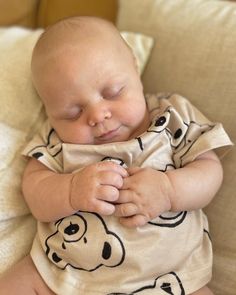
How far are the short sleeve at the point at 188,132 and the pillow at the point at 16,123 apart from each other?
19 centimetres

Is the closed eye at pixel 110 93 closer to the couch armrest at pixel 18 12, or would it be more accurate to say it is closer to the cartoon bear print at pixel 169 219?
the cartoon bear print at pixel 169 219

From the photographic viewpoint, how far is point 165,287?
89 cm

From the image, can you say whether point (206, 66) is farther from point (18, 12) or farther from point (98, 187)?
point (18, 12)

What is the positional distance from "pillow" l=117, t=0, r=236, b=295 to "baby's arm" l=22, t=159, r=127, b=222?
257mm

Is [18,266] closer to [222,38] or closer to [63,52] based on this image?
[63,52]

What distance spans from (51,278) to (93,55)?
45 centimetres

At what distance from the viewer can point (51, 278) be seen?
926 mm

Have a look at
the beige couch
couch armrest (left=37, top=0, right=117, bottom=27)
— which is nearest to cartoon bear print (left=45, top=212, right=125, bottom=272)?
the beige couch

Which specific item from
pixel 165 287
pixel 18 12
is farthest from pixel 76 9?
pixel 165 287

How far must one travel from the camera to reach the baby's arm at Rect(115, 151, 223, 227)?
851mm

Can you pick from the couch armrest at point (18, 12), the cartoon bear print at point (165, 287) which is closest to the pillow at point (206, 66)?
the cartoon bear print at point (165, 287)

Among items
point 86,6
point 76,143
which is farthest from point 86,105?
point 86,6

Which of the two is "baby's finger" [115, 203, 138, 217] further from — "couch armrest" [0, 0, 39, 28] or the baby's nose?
"couch armrest" [0, 0, 39, 28]

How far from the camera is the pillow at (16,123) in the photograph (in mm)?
981
